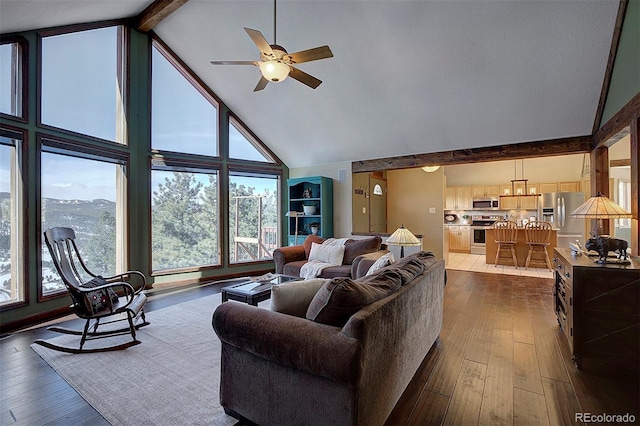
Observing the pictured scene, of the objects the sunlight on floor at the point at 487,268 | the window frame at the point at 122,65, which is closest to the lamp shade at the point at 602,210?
the sunlight on floor at the point at 487,268

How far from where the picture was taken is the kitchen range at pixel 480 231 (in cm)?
916

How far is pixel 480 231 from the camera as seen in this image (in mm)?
9219

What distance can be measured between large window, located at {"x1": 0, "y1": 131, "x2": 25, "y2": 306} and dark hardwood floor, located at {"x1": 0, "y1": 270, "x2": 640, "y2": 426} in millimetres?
A: 587

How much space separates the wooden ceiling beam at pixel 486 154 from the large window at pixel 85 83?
427cm

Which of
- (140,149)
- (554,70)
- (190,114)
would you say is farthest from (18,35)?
(554,70)

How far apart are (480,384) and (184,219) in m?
4.98

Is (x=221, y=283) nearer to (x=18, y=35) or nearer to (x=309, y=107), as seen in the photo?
(x=309, y=107)

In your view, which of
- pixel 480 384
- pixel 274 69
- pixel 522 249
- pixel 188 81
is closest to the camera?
pixel 480 384

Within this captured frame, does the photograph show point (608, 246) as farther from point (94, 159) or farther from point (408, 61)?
point (94, 159)

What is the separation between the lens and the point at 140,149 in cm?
478

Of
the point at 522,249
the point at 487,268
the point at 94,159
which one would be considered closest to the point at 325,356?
the point at 94,159

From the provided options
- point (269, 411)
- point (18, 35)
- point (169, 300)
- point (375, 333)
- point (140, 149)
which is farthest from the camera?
point (140, 149)

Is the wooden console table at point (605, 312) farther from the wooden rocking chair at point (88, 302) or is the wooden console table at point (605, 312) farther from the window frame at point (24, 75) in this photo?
the window frame at point (24, 75)

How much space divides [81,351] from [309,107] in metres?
4.48
